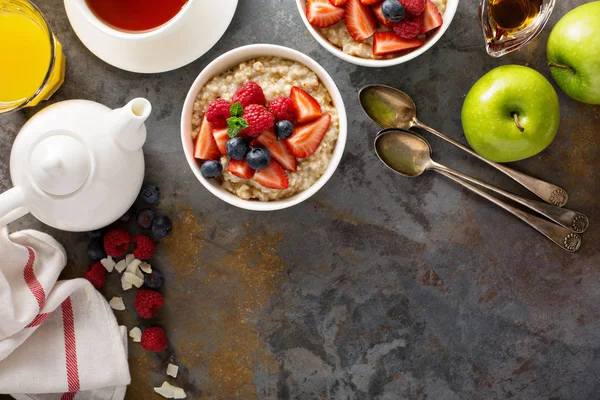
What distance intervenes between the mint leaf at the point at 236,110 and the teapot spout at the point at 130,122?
0.21m

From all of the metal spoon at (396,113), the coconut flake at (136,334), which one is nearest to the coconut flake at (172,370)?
the coconut flake at (136,334)

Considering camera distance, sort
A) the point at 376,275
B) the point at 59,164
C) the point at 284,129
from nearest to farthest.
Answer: the point at 59,164
the point at 284,129
the point at 376,275

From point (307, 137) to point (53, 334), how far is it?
1022 millimetres

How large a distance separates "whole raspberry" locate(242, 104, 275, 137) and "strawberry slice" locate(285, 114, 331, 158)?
0.30 feet

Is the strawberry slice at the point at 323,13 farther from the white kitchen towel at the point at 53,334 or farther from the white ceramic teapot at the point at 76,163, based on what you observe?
the white kitchen towel at the point at 53,334

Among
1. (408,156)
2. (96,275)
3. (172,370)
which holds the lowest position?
(172,370)

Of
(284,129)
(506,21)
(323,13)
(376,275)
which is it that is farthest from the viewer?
(376,275)

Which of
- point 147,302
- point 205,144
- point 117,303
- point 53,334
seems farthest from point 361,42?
point 53,334

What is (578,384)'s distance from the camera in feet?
6.47

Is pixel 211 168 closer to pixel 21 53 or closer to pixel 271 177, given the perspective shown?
pixel 271 177

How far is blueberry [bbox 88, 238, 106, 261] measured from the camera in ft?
→ 6.24

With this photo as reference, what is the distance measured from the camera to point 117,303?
1967 mm

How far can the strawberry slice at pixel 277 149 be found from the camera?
1.61m

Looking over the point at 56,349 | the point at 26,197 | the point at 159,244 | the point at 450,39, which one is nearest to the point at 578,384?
the point at 450,39
